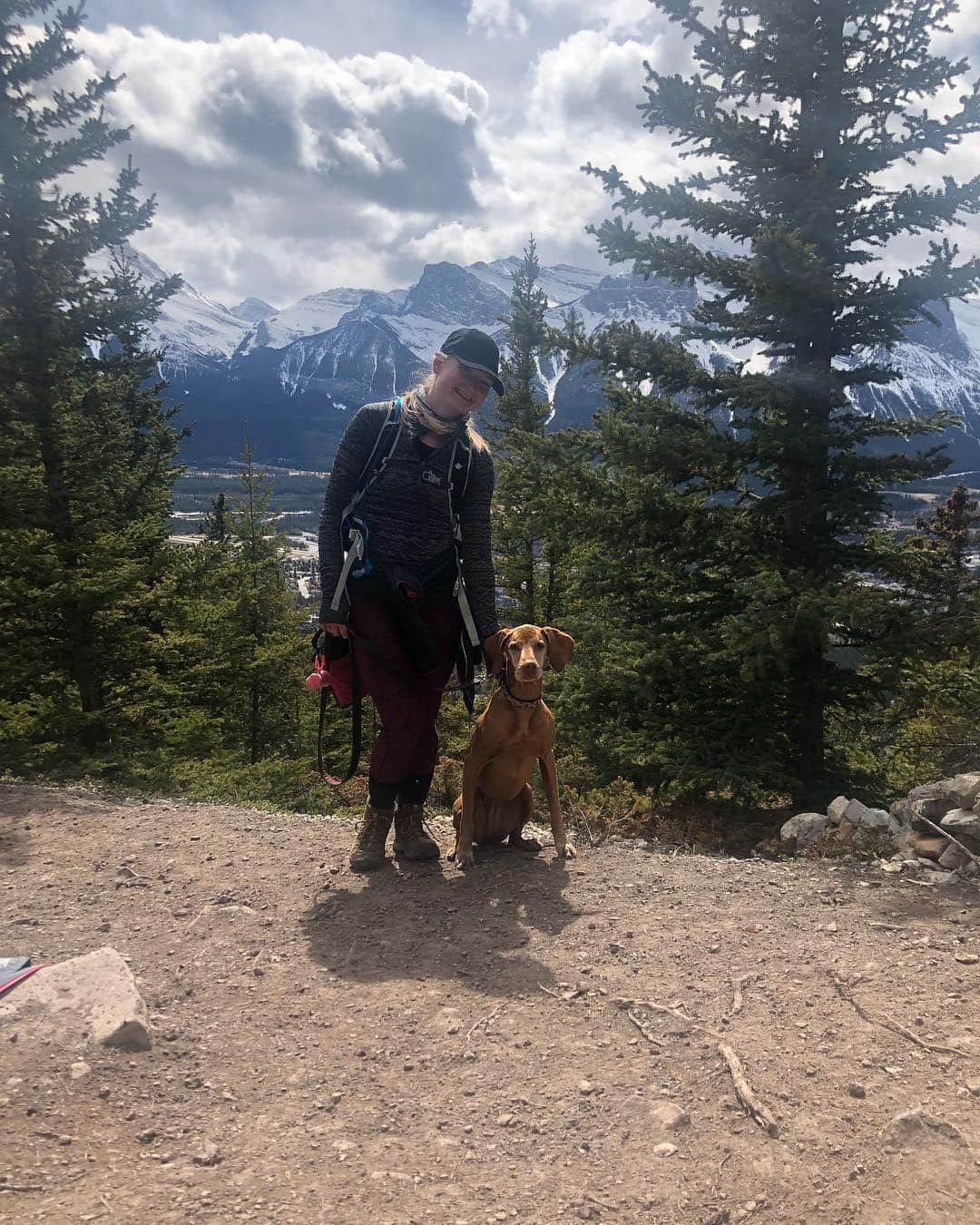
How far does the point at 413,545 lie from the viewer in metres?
3.87

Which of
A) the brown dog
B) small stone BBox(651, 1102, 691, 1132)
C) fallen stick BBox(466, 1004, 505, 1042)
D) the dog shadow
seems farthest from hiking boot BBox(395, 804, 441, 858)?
small stone BBox(651, 1102, 691, 1132)

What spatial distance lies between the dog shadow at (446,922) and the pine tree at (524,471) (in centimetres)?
267

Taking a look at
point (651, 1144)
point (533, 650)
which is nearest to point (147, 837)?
point (533, 650)

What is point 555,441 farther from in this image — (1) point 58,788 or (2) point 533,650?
(1) point 58,788

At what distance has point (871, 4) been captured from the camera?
7.47m

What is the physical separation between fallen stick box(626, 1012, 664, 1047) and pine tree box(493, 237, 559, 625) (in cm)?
280

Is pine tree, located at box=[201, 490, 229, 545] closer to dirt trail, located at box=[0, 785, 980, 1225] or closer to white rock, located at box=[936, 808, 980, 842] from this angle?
dirt trail, located at box=[0, 785, 980, 1225]

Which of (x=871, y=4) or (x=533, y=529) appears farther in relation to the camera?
(x=533, y=529)

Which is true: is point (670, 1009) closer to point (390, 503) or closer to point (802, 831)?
point (390, 503)

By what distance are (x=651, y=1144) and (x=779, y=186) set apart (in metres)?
8.86

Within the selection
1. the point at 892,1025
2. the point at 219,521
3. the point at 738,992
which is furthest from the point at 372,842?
the point at 219,521

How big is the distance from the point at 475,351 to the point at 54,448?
7.58 m

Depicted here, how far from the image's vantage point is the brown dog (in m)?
4.05

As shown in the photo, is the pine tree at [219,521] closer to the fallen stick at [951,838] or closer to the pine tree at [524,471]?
the pine tree at [524,471]
